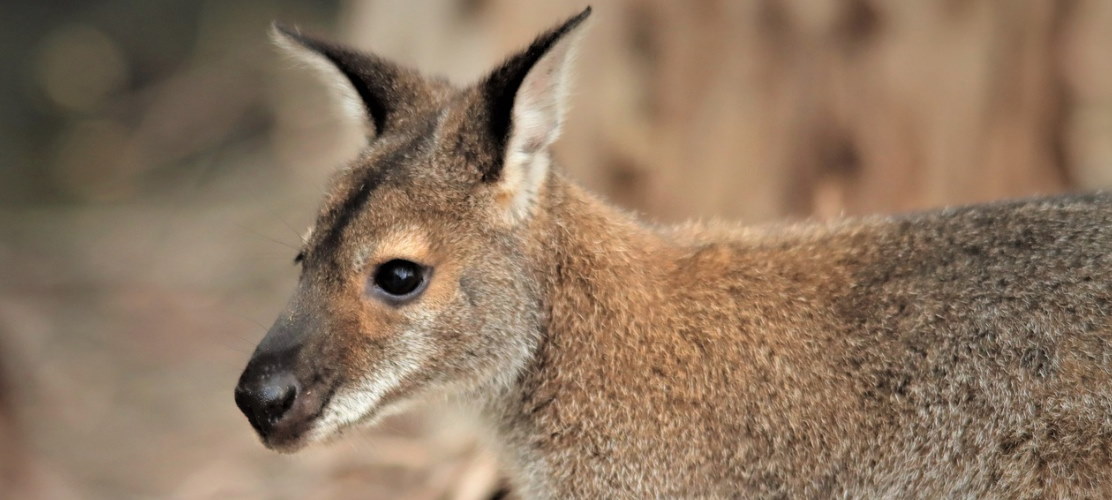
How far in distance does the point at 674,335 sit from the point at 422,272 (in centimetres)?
84

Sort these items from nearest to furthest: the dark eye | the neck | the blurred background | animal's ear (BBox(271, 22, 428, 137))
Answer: the dark eye, the neck, animal's ear (BBox(271, 22, 428, 137)), the blurred background

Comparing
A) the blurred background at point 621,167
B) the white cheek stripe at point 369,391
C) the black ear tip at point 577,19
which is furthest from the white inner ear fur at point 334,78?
the black ear tip at point 577,19

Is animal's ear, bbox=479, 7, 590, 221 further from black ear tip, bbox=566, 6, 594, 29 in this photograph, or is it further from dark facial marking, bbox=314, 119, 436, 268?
dark facial marking, bbox=314, 119, 436, 268

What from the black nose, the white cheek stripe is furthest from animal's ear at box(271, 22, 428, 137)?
the black nose

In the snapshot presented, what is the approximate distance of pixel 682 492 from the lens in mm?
3992

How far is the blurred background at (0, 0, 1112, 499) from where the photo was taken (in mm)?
6160

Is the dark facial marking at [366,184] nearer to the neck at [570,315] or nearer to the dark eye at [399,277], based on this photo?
the dark eye at [399,277]

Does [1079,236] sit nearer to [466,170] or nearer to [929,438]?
[929,438]

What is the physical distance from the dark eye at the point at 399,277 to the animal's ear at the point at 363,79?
26.1 inches

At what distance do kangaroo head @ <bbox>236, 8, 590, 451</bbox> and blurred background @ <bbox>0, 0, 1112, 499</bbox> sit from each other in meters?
0.63

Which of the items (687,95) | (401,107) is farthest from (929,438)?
(687,95)

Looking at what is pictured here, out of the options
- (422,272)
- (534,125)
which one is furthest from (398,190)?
(534,125)

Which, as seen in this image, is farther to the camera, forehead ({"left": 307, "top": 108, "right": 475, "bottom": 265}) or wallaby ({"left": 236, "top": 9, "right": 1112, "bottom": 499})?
forehead ({"left": 307, "top": 108, "right": 475, "bottom": 265})

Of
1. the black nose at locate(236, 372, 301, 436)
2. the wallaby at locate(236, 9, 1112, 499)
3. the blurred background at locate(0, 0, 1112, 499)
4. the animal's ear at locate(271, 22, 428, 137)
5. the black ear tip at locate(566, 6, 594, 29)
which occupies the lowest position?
the black nose at locate(236, 372, 301, 436)
